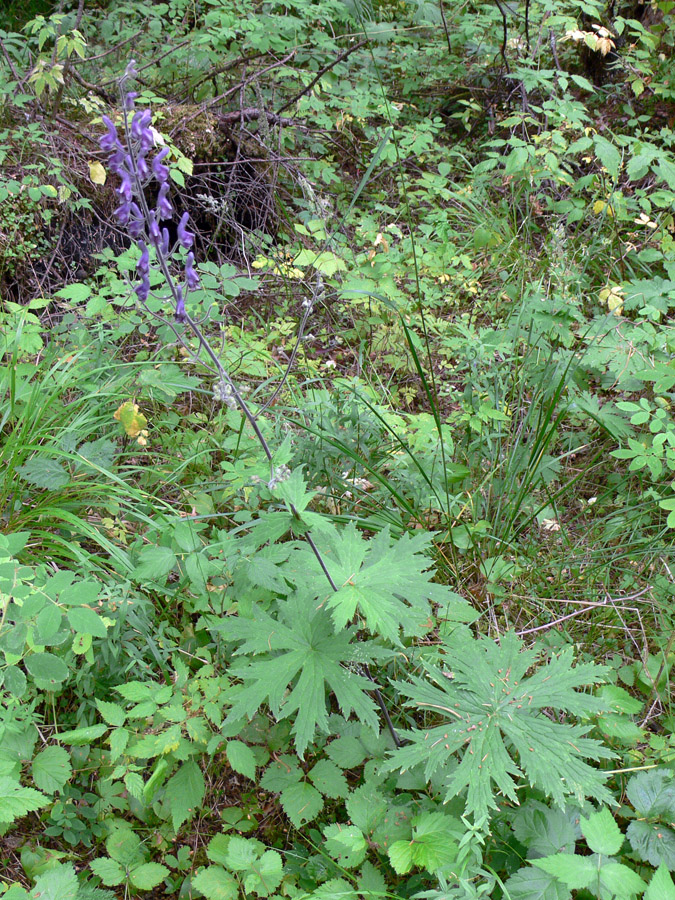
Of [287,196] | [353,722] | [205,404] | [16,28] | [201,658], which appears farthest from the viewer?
[16,28]

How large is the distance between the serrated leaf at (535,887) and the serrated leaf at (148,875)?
0.98m

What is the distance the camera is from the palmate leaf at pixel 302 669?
1525 mm

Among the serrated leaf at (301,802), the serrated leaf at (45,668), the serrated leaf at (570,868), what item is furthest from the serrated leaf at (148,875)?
the serrated leaf at (570,868)

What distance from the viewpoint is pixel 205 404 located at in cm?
329

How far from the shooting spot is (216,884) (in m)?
1.66

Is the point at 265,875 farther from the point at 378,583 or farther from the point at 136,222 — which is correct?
the point at 136,222

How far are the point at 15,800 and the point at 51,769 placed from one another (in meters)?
0.17

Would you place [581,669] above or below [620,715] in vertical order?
above

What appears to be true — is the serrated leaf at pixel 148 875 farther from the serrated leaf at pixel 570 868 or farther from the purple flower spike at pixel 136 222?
the purple flower spike at pixel 136 222

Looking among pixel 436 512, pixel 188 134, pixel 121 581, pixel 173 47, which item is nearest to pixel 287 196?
pixel 188 134

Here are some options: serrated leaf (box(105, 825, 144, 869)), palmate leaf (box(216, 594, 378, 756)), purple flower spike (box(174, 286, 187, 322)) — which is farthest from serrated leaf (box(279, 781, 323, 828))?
purple flower spike (box(174, 286, 187, 322))

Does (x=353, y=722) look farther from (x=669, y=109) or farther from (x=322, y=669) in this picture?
(x=669, y=109)

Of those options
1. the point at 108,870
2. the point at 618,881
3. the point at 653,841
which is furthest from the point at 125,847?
the point at 653,841

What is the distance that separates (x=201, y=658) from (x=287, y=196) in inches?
137
